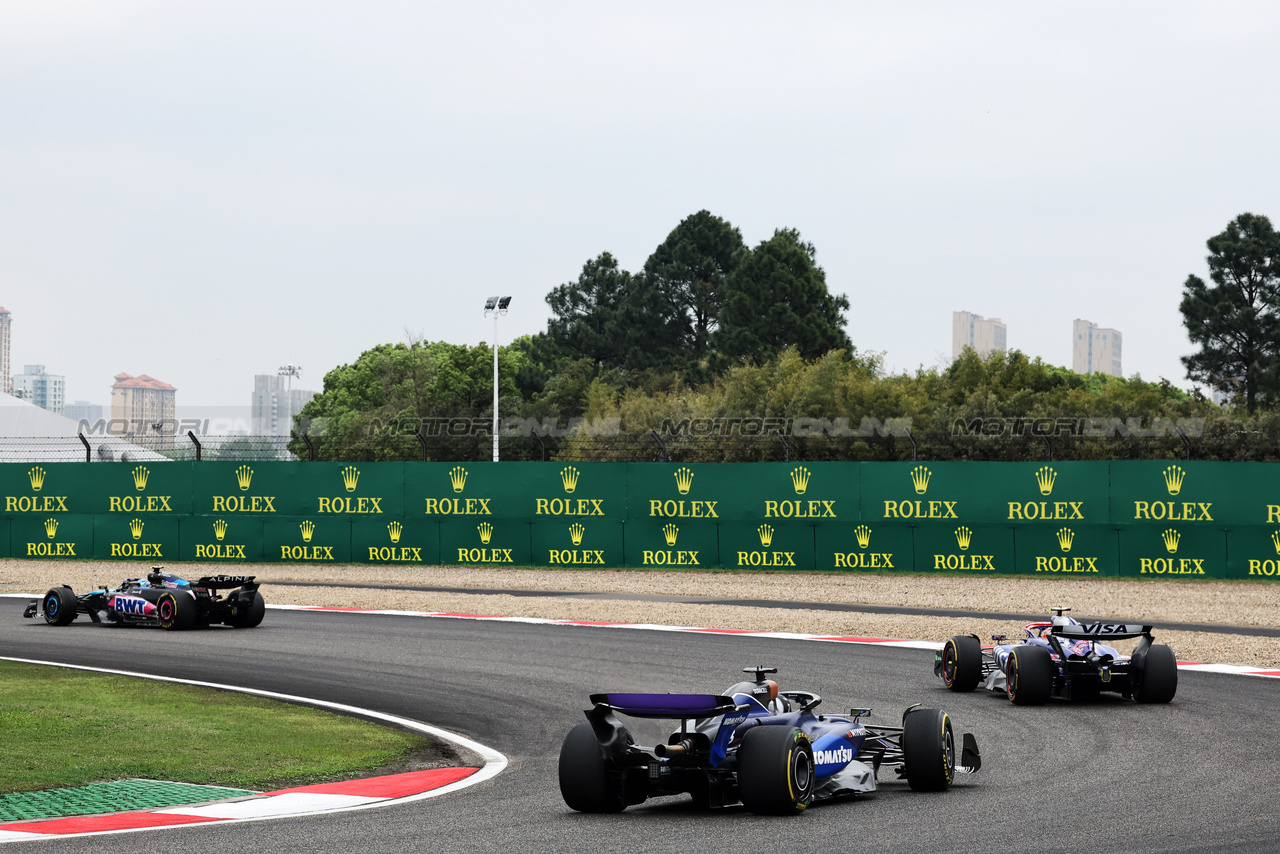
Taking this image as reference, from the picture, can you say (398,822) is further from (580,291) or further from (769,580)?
(580,291)

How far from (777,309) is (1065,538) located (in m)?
43.3

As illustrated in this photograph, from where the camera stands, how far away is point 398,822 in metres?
7.64

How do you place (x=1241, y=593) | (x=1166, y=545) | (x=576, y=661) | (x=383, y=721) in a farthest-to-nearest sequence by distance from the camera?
(x=1166, y=545) → (x=1241, y=593) → (x=576, y=661) → (x=383, y=721)

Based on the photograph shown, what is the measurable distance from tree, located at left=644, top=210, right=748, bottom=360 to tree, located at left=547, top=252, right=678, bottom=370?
848mm

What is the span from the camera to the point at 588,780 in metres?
7.89

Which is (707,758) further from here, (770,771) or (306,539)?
(306,539)

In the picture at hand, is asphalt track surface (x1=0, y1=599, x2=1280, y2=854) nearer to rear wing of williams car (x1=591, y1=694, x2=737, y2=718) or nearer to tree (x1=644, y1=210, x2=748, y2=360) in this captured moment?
rear wing of williams car (x1=591, y1=694, x2=737, y2=718)

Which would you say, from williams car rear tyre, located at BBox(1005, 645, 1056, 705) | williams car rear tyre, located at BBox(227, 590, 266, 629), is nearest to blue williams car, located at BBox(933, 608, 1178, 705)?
williams car rear tyre, located at BBox(1005, 645, 1056, 705)

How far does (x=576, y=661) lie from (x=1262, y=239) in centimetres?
5008

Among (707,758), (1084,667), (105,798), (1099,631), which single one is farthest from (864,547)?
(105,798)

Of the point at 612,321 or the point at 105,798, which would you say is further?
the point at 612,321

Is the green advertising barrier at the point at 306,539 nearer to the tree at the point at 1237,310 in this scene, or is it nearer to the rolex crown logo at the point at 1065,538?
the rolex crown logo at the point at 1065,538

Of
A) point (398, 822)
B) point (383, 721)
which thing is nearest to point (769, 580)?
point (383, 721)

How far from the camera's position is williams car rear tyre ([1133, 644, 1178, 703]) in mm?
12289
